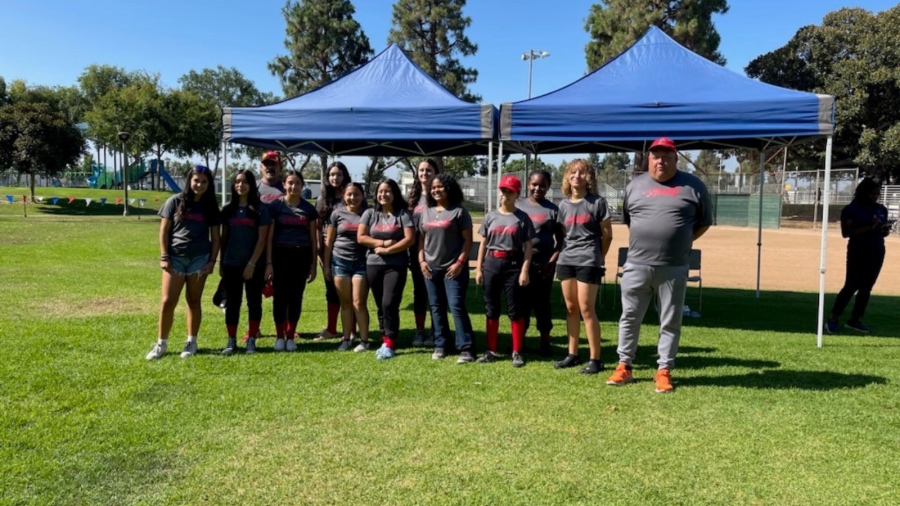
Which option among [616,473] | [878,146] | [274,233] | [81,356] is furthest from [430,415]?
[878,146]

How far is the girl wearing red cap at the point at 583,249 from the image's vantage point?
4.58 m

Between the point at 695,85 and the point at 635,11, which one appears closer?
the point at 695,85

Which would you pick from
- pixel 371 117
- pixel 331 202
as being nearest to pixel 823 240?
pixel 371 117

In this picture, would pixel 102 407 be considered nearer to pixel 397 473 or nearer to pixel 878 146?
pixel 397 473

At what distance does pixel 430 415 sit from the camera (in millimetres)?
3781

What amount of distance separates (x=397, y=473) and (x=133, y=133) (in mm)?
38089

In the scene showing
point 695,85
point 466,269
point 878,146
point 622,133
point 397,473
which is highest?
point 878,146

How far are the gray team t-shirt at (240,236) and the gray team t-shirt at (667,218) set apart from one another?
3.12 meters

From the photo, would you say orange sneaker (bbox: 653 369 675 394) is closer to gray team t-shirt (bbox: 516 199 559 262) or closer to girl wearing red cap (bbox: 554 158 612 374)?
girl wearing red cap (bbox: 554 158 612 374)

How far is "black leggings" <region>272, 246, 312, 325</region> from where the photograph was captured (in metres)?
5.21

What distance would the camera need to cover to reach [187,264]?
4789 mm

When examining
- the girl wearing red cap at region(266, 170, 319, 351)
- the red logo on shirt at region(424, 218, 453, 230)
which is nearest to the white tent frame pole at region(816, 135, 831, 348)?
the red logo on shirt at region(424, 218, 453, 230)

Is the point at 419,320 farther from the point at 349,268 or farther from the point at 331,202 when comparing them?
the point at 331,202

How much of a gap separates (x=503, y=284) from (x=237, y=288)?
2284mm
